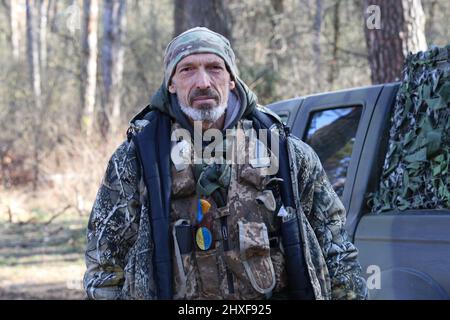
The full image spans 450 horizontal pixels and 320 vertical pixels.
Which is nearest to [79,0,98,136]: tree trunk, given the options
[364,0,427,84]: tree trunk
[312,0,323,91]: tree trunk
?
[312,0,323,91]: tree trunk

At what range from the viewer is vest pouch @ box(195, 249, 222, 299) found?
111 inches

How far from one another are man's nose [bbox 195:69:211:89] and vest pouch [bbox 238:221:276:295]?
22.9 inches

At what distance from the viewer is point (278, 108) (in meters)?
5.26

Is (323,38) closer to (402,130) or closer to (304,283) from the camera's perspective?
(402,130)

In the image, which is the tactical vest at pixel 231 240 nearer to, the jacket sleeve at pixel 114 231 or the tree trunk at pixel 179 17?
the jacket sleeve at pixel 114 231

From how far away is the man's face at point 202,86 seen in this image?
296 cm

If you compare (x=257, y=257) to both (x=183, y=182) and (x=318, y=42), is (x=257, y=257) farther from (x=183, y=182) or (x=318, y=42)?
(x=318, y=42)

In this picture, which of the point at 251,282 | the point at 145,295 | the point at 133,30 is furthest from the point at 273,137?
the point at 133,30

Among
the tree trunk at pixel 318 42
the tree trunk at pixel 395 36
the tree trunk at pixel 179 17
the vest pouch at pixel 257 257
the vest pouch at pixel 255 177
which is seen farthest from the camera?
the tree trunk at pixel 318 42

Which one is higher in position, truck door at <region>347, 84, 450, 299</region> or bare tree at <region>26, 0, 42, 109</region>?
bare tree at <region>26, 0, 42, 109</region>

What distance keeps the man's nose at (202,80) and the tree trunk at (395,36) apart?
4.53 meters

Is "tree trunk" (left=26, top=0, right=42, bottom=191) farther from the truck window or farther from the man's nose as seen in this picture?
the man's nose

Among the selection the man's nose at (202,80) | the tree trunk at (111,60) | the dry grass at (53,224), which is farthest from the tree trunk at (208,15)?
the man's nose at (202,80)

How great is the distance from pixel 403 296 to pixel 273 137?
1.35m
